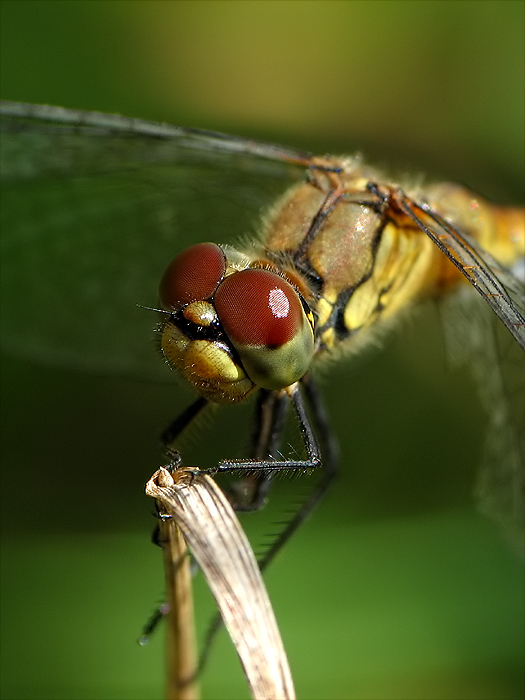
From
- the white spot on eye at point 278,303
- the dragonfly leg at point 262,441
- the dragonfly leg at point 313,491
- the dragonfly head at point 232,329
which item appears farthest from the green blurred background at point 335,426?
the white spot on eye at point 278,303

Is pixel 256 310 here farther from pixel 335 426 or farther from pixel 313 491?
pixel 335 426

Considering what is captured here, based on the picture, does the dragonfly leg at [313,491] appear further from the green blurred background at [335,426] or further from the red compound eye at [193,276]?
the red compound eye at [193,276]

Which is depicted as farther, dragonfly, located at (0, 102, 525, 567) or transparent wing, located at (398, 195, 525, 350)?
transparent wing, located at (398, 195, 525, 350)

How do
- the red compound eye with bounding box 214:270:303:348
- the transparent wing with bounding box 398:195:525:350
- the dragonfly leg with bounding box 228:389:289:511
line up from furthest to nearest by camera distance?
the dragonfly leg with bounding box 228:389:289:511, the transparent wing with bounding box 398:195:525:350, the red compound eye with bounding box 214:270:303:348

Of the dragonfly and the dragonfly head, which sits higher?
the dragonfly

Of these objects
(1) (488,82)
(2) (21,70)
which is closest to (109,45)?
(2) (21,70)

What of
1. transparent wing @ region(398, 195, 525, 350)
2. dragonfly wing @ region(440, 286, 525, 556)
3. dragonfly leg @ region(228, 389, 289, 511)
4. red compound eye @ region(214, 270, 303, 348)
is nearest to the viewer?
red compound eye @ region(214, 270, 303, 348)

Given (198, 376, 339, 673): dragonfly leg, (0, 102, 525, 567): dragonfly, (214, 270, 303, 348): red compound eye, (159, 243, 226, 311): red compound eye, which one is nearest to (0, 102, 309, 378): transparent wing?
(0, 102, 525, 567): dragonfly

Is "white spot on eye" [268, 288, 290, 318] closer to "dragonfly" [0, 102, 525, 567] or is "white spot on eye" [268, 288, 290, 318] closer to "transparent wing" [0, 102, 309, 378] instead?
"dragonfly" [0, 102, 525, 567]
